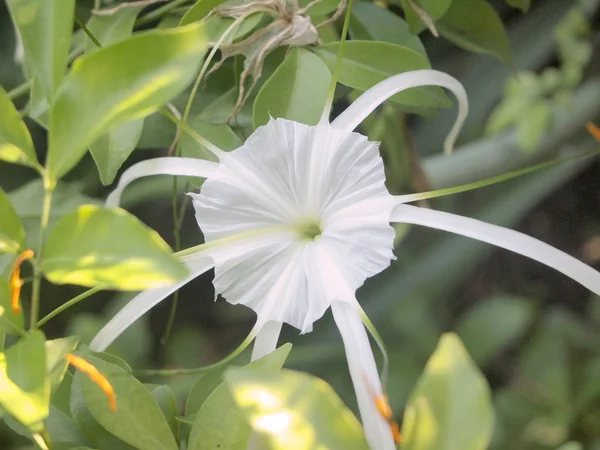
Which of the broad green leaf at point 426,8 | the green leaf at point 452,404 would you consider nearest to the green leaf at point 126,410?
the green leaf at point 452,404

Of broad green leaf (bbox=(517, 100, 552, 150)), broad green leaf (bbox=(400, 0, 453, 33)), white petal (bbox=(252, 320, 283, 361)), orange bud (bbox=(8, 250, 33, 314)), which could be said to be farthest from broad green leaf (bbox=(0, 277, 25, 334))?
broad green leaf (bbox=(517, 100, 552, 150))

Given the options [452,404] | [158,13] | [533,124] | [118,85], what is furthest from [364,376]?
[533,124]

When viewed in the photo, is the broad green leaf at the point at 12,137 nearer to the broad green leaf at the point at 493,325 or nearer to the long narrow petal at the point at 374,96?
the long narrow petal at the point at 374,96

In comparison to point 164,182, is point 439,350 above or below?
above

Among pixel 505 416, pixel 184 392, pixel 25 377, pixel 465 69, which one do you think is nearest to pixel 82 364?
pixel 25 377

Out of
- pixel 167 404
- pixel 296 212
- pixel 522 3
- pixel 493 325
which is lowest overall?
pixel 493 325

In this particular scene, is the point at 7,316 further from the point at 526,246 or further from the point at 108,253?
the point at 526,246

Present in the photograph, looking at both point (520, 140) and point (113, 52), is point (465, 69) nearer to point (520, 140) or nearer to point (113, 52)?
point (520, 140)
